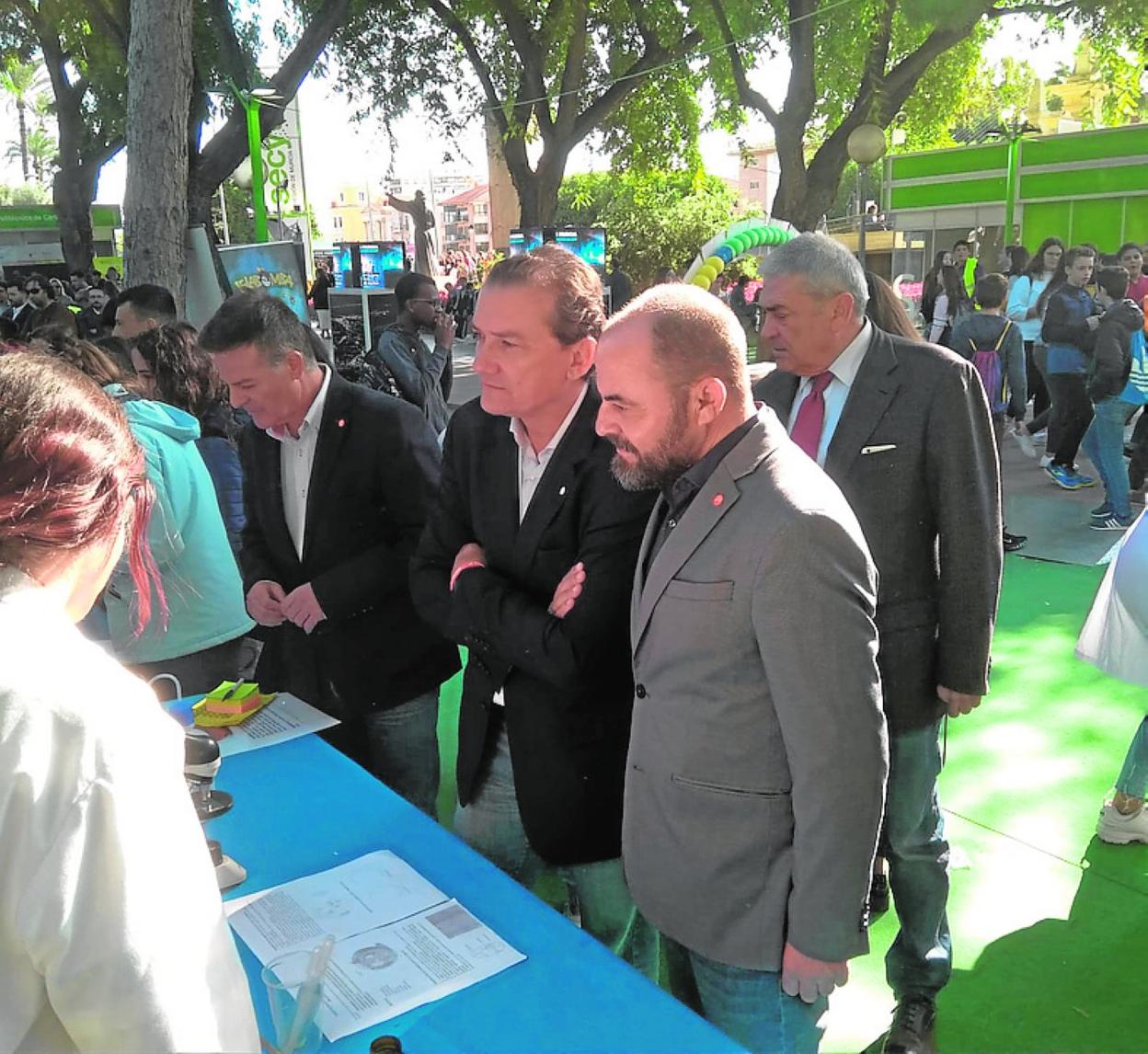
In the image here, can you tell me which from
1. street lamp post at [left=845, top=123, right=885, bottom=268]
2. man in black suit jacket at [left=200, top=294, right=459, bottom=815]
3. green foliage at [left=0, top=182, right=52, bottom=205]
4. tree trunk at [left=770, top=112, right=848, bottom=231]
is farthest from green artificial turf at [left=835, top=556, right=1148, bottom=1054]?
green foliage at [left=0, top=182, right=52, bottom=205]

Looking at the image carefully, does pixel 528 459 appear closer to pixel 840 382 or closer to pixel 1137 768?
pixel 840 382

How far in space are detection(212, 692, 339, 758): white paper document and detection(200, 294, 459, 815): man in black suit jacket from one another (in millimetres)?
166

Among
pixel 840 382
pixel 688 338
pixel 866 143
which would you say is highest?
pixel 866 143

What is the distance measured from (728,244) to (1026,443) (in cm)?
499

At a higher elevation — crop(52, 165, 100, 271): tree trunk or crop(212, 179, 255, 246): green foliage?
crop(212, 179, 255, 246): green foliage

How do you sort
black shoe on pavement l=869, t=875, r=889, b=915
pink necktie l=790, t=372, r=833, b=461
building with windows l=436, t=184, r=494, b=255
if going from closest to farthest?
pink necktie l=790, t=372, r=833, b=461 < black shoe on pavement l=869, t=875, r=889, b=915 < building with windows l=436, t=184, r=494, b=255

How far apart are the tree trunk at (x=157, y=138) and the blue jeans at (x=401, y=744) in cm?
533

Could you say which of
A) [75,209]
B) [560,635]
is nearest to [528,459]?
[560,635]

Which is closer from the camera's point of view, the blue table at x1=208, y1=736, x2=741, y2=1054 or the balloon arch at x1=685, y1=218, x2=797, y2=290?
the blue table at x1=208, y1=736, x2=741, y2=1054

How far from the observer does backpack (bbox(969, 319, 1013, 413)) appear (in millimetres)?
7039

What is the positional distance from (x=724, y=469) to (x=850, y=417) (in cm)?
83

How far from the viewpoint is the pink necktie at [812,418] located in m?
2.49

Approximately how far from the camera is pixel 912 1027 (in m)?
2.30

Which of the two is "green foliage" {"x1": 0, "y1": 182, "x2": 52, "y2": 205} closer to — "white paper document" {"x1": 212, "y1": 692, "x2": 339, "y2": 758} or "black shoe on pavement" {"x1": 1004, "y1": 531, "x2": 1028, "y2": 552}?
"black shoe on pavement" {"x1": 1004, "y1": 531, "x2": 1028, "y2": 552}
